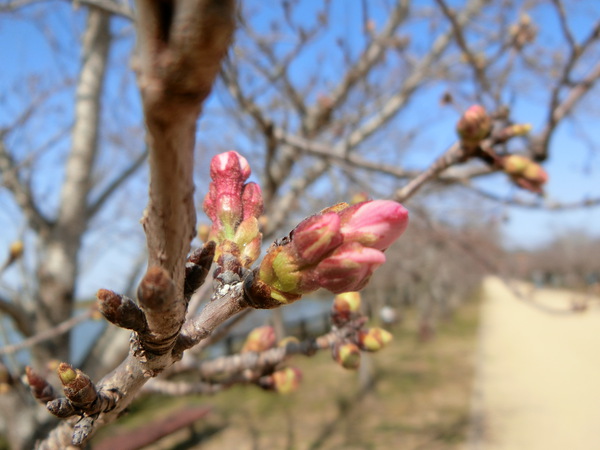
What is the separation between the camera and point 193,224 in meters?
0.46

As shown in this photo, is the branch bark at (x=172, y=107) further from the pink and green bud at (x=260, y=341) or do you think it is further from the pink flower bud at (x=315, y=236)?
the pink and green bud at (x=260, y=341)

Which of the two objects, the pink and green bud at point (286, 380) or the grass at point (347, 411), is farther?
the grass at point (347, 411)

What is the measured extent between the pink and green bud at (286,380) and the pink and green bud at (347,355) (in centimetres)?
31

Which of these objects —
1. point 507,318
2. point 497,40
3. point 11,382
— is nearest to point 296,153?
point 11,382

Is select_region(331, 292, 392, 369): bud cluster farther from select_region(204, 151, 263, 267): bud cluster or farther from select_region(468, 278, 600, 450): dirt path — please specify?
select_region(468, 278, 600, 450): dirt path

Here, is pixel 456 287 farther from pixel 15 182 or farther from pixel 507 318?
pixel 15 182

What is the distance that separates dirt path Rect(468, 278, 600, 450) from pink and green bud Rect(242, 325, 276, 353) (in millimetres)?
3337

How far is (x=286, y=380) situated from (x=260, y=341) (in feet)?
0.62

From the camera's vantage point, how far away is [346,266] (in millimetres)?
637

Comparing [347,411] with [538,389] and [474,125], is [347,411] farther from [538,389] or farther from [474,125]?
[474,125]

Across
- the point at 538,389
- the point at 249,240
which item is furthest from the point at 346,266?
the point at 538,389

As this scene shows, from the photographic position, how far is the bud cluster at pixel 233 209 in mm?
811

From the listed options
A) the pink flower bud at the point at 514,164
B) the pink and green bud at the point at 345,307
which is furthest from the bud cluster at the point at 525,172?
the pink and green bud at the point at 345,307

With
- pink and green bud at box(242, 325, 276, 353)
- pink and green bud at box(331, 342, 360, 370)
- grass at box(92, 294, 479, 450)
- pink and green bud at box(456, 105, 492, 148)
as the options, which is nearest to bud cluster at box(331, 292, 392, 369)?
pink and green bud at box(331, 342, 360, 370)
